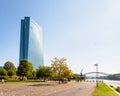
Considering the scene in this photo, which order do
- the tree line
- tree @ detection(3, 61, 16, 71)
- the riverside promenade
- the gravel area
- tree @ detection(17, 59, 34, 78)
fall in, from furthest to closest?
tree @ detection(3, 61, 16, 71)
tree @ detection(17, 59, 34, 78)
the tree line
the riverside promenade
the gravel area

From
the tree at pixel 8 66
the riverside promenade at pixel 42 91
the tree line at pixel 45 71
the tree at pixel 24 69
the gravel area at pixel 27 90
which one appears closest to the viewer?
the gravel area at pixel 27 90

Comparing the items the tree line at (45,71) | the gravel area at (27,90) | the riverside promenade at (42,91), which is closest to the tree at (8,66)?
the tree line at (45,71)

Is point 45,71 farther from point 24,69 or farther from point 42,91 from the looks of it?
point 42,91

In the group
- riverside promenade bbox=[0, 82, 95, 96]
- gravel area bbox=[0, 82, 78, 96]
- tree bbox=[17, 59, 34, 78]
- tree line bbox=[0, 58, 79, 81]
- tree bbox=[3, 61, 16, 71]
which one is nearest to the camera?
gravel area bbox=[0, 82, 78, 96]

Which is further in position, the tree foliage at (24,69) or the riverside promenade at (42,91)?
the tree foliage at (24,69)

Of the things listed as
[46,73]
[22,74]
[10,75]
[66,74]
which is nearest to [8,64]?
[10,75]

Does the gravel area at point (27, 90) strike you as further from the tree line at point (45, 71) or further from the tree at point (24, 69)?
the tree at point (24, 69)

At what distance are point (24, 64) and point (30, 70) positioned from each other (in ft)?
15.7

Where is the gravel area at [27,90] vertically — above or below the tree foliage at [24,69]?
below

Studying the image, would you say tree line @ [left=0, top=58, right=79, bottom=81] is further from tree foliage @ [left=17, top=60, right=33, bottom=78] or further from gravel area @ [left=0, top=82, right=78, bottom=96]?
gravel area @ [left=0, top=82, right=78, bottom=96]

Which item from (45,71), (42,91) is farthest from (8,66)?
(42,91)

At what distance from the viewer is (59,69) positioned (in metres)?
81.8

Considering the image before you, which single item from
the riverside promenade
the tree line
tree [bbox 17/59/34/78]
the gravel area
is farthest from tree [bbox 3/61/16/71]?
the riverside promenade

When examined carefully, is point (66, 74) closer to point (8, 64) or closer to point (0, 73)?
point (0, 73)
